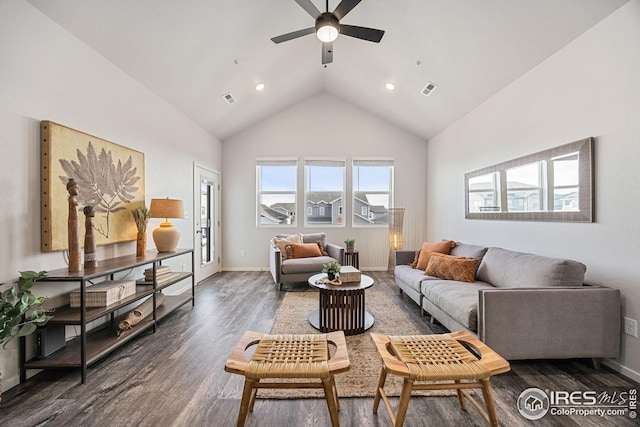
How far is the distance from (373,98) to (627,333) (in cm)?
442

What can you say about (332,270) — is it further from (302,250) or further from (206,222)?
(206,222)

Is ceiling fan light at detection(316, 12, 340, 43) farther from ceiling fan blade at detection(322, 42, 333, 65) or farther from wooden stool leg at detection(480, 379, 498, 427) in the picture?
wooden stool leg at detection(480, 379, 498, 427)

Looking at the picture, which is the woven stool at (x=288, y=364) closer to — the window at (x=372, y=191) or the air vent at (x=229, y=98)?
the air vent at (x=229, y=98)

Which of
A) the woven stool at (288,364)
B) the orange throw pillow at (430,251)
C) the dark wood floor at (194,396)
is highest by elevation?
the orange throw pillow at (430,251)

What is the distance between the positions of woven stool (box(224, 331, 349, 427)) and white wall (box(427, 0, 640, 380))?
216 centimetres

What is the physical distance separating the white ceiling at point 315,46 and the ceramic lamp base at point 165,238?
1700mm

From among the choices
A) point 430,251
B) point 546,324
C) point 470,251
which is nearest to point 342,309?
point 546,324

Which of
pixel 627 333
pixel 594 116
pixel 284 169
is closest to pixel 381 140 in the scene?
pixel 284 169

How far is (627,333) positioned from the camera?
2059 millimetres

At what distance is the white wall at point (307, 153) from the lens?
5746mm

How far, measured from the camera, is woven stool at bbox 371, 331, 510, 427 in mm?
1363

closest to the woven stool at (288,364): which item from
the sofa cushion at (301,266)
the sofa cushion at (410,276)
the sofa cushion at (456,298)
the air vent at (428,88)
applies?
the sofa cushion at (456,298)

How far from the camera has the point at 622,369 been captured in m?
2.08

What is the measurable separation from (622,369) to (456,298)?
116 centimetres
